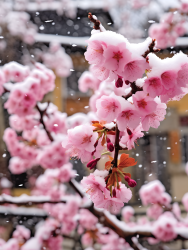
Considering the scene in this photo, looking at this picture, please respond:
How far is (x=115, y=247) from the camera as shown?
2.75 metres

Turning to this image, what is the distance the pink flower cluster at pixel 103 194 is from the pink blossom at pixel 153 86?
22 cm

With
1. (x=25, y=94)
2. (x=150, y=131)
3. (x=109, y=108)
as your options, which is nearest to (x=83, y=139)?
(x=109, y=108)

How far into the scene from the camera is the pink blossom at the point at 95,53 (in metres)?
0.46

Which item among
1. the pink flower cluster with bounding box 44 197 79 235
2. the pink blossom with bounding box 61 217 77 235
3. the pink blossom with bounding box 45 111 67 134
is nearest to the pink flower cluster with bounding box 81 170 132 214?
the pink blossom with bounding box 45 111 67 134

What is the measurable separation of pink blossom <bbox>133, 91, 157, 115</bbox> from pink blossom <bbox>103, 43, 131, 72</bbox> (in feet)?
0.23

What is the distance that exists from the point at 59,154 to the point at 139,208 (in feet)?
9.42

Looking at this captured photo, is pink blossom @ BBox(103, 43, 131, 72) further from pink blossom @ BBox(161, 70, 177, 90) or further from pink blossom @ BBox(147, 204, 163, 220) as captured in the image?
pink blossom @ BBox(147, 204, 163, 220)

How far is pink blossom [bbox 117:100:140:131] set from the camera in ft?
1.61

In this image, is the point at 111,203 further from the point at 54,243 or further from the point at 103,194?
the point at 54,243

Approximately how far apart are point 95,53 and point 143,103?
15cm

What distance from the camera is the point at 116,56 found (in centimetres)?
45

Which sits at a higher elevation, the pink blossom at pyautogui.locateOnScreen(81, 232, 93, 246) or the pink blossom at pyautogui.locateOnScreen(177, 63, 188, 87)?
the pink blossom at pyautogui.locateOnScreen(177, 63, 188, 87)

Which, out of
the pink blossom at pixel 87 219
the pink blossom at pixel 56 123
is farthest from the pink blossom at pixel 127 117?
the pink blossom at pixel 87 219

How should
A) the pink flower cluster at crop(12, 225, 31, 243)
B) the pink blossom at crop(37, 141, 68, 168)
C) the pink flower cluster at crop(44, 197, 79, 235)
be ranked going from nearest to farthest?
the pink blossom at crop(37, 141, 68, 168), the pink flower cluster at crop(44, 197, 79, 235), the pink flower cluster at crop(12, 225, 31, 243)
